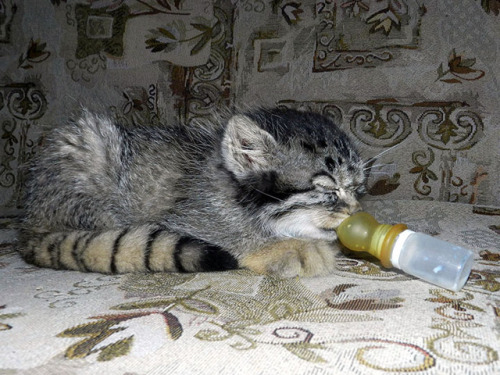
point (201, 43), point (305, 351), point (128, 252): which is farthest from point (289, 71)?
point (305, 351)

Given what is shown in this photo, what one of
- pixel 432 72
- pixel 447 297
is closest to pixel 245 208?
pixel 447 297

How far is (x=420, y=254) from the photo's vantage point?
1176 mm

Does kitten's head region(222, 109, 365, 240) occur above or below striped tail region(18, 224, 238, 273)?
above

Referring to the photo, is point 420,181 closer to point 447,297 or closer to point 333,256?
point 333,256

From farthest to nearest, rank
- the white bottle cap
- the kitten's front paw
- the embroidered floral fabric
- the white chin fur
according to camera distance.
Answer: the white chin fur, the kitten's front paw, the white bottle cap, the embroidered floral fabric

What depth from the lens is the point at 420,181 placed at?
2.06m

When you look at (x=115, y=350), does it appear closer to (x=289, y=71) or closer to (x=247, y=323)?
(x=247, y=323)

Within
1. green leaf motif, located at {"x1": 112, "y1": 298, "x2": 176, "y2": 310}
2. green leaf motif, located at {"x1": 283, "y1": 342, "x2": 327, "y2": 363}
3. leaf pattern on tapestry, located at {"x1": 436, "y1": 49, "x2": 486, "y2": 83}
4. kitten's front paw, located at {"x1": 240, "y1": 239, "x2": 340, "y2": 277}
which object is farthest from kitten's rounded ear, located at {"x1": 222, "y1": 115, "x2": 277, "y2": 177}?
leaf pattern on tapestry, located at {"x1": 436, "y1": 49, "x2": 486, "y2": 83}

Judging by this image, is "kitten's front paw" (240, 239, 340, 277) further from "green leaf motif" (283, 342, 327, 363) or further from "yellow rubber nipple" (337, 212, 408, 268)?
"green leaf motif" (283, 342, 327, 363)

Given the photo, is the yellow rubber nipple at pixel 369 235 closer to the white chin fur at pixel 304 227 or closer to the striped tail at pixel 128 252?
the white chin fur at pixel 304 227

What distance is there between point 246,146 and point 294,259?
1.32 ft

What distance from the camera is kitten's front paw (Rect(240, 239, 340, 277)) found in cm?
134

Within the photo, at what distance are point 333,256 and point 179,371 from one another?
Result: 0.76m

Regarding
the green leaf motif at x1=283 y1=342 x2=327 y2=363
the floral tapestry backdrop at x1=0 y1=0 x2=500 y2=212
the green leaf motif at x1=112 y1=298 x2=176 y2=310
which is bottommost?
the green leaf motif at x1=112 y1=298 x2=176 y2=310
